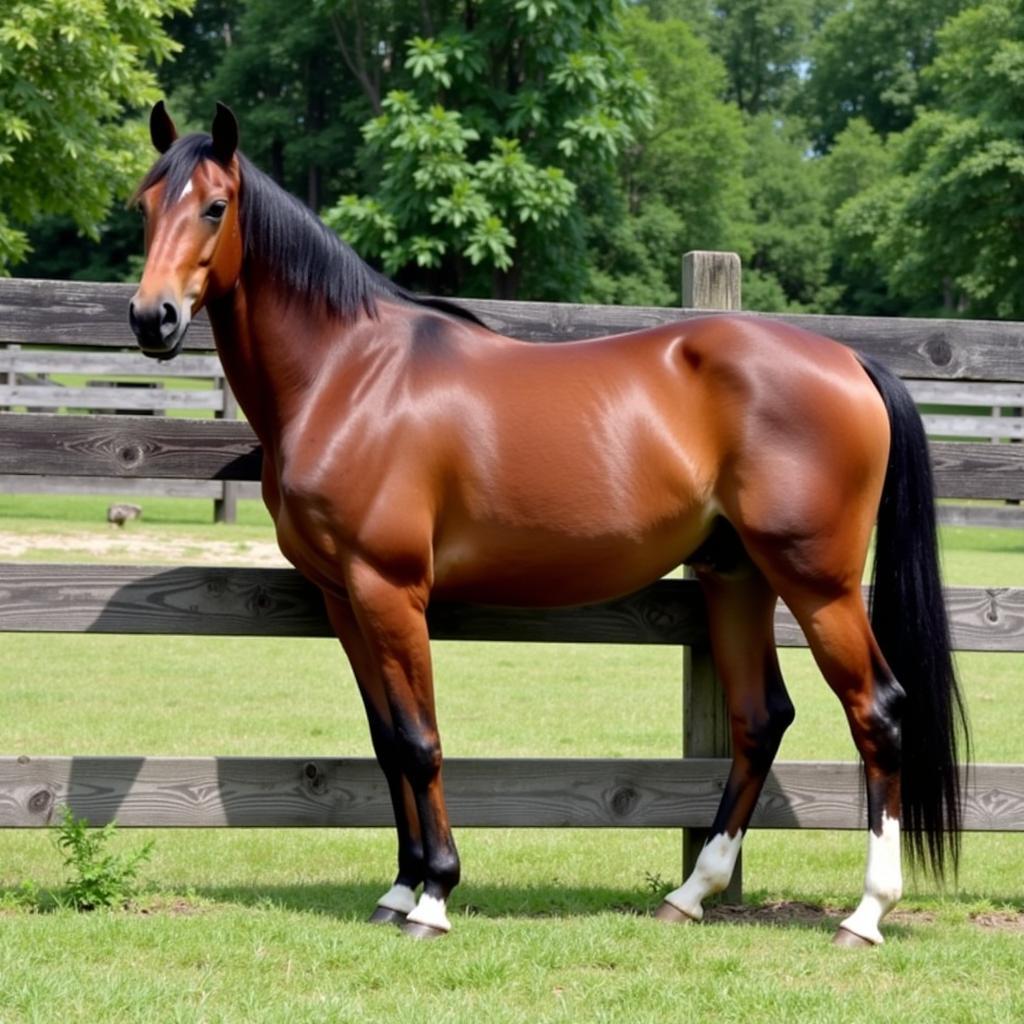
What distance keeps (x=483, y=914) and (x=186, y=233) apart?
2.31 meters

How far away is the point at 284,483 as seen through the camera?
427cm

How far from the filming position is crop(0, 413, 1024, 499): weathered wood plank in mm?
4844

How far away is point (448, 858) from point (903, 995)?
4.41 feet

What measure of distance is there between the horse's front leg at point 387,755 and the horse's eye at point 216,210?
1.18 metres

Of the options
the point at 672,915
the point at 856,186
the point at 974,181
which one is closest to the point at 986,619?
the point at 672,915

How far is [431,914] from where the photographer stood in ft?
14.0

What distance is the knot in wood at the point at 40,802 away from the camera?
4754mm

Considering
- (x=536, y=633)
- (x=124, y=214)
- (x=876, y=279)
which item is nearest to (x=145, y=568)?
(x=536, y=633)

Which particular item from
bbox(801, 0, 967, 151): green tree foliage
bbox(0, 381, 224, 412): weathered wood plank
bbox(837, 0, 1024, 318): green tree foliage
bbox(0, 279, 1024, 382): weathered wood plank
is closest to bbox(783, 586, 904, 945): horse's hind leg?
bbox(0, 279, 1024, 382): weathered wood plank

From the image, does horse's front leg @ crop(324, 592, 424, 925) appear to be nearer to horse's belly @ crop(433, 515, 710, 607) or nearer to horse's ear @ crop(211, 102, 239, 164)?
horse's belly @ crop(433, 515, 710, 607)

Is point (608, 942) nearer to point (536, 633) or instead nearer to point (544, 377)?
point (536, 633)

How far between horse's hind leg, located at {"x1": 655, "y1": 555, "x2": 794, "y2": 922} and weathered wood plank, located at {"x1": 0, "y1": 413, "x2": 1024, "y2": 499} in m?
0.76

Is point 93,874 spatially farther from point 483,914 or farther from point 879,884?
point 879,884

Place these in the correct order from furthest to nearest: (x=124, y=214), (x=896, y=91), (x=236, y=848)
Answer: (x=896, y=91) < (x=124, y=214) < (x=236, y=848)
